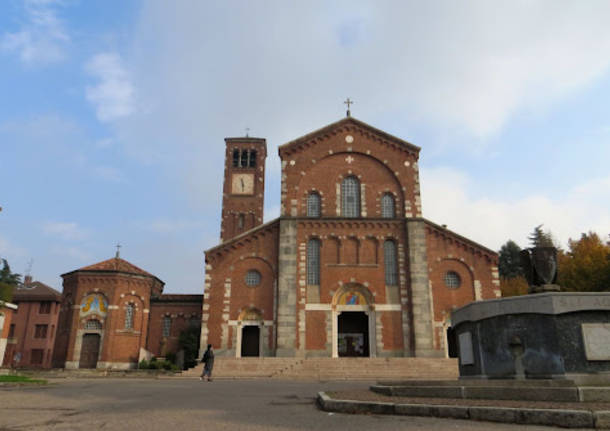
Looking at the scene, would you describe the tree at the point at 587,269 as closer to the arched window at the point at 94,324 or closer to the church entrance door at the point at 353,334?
the church entrance door at the point at 353,334

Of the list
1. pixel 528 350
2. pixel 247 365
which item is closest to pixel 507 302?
pixel 528 350

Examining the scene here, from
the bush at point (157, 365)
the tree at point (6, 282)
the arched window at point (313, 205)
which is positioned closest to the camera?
the tree at point (6, 282)

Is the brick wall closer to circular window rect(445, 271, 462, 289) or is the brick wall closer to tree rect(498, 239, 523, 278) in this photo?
circular window rect(445, 271, 462, 289)

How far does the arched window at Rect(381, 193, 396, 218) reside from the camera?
3381cm

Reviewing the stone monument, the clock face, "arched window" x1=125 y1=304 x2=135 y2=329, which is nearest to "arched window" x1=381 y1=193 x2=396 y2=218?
the clock face

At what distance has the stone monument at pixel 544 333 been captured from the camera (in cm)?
971

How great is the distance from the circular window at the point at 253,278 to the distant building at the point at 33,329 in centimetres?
3217

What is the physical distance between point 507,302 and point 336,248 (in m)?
21.6

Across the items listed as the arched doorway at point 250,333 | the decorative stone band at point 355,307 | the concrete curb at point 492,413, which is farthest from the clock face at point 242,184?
the concrete curb at point 492,413

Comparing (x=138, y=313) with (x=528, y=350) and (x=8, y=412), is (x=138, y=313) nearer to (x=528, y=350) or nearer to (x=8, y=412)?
(x=8, y=412)

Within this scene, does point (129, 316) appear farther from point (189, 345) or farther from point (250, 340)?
point (250, 340)

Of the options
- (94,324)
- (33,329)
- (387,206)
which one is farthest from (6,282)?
(33,329)

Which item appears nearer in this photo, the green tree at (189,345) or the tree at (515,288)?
the green tree at (189,345)

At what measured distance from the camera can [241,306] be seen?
3164cm
